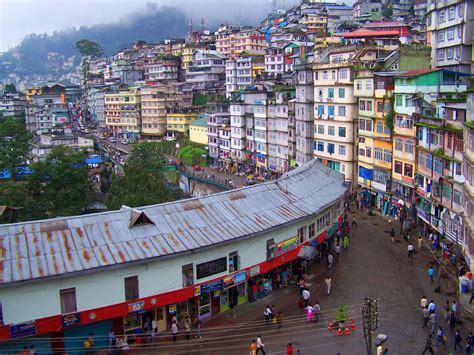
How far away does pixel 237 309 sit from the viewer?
27.6 metres

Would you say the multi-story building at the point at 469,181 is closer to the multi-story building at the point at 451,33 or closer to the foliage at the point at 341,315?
the foliage at the point at 341,315

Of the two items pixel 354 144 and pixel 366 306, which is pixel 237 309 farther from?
pixel 354 144

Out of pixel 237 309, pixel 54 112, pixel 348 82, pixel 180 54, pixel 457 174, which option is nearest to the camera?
pixel 237 309

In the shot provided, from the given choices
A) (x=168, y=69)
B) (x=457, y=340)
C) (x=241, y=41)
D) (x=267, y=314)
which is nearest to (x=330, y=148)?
(x=267, y=314)

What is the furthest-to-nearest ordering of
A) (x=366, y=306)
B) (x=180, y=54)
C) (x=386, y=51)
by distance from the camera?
1. (x=180, y=54)
2. (x=386, y=51)
3. (x=366, y=306)

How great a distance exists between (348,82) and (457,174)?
21.8 meters

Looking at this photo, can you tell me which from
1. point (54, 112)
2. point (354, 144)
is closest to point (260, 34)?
point (54, 112)

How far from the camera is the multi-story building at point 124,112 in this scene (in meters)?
108

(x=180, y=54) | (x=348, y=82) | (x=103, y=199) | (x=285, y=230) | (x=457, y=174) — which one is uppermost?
(x=180, y=54)

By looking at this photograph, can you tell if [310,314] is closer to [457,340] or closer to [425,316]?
[425,316]

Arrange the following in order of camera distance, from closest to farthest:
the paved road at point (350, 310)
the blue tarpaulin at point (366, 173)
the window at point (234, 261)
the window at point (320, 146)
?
the paved road at point (350, 310) < the window at point (234, 261) < the blue tarpaulin at point (366, 173) < the window at point (320, 146)

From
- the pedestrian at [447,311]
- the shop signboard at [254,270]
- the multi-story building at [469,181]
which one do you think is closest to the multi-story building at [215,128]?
the multi-story building at [469,181]

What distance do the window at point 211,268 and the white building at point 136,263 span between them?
5 centimetres

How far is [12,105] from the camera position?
126 meters
